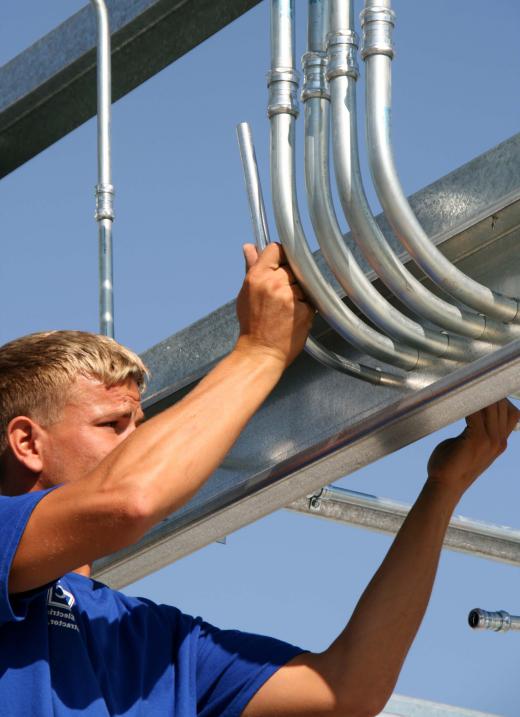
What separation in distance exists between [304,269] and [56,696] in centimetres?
70

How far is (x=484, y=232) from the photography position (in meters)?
1.98

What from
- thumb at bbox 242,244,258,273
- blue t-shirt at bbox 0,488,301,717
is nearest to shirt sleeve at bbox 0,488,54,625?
blue t-shirt at bbox 0,488,301,717

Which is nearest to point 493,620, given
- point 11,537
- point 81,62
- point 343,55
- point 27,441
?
point 27,441

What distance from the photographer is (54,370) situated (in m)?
2.36

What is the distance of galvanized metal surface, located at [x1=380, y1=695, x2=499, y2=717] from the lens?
345cm

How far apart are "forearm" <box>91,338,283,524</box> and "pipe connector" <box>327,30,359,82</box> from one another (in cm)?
39

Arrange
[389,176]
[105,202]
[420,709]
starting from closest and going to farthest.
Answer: [389,176]
[105,202]
[420,709]

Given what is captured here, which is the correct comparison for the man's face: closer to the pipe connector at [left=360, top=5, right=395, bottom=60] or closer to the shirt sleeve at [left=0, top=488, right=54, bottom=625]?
the shirt sleeve at [left=0, top=488, right=54, bottom=625]

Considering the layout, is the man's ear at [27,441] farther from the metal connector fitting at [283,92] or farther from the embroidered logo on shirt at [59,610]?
the metal connector fitting at [283,92]

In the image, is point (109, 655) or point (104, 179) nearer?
point (109, 655)

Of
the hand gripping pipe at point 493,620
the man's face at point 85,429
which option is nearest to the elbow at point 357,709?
the hand gripping pipe at point 493,620

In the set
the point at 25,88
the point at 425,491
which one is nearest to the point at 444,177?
the point at 425,491

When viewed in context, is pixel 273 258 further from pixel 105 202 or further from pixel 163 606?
pixel 163 606

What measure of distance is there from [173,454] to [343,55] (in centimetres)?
57
